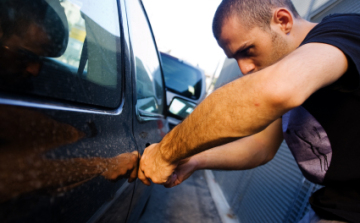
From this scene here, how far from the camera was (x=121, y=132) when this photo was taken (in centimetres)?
86

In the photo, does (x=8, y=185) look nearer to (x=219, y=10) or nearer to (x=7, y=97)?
(x=7, y=97)

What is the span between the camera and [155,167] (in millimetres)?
963

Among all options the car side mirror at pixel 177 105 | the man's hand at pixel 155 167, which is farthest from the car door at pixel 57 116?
the car side mirror at pixel 177 105

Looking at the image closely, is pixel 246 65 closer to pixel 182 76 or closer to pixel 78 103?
pixel 78 103

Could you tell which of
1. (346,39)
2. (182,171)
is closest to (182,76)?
(182,171)

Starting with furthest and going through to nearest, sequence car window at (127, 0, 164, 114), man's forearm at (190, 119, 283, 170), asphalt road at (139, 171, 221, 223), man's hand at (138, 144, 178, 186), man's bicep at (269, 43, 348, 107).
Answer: asphalt road at (139, 171, 221, 223), man's forearm at (190, 119, 283, 170), car window at (127, 0, 164, 114), man's hand at (138, 144, 178, 186), man's bicep at (269, 43, 348, 107)

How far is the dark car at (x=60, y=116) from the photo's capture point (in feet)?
1.33

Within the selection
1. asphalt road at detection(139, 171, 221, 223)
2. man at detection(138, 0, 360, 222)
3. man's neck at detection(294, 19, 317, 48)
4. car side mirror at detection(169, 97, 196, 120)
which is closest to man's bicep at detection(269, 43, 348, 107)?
man at detection(138, 0, 360, 222)

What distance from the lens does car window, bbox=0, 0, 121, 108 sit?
0.44 m

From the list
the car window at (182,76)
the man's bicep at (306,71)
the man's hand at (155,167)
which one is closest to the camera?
the man's bicep at (306,71)

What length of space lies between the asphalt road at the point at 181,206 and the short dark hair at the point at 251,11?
2.51 m

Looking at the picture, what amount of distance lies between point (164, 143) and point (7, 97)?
0.62m

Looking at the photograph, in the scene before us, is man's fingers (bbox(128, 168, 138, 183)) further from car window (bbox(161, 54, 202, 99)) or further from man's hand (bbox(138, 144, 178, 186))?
car window (bbox(161, 54, 202, 99))

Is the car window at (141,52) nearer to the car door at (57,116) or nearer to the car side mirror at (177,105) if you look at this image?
the car door at (57,116)
